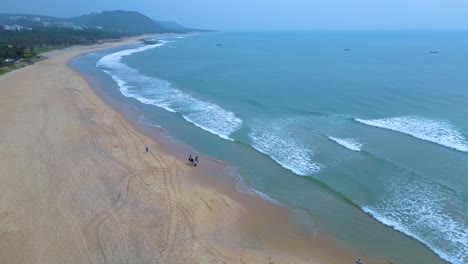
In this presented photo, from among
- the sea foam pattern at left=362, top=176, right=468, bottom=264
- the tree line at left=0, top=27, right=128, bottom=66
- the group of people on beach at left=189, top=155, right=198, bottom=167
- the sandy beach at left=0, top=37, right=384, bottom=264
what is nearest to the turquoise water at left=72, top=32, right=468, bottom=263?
the sea foam pattern at left=362, top=176, right=468, bottom=264

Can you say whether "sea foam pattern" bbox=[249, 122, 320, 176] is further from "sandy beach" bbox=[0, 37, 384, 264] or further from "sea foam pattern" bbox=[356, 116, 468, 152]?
"sea foam pattern" bbox=[356, 116, 468, 152]

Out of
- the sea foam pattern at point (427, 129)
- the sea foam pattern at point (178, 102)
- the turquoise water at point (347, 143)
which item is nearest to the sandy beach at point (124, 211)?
the turquoise water at point (347, 143)

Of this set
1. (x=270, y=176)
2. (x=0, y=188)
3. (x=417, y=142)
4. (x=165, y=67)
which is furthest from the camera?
(x=165, y=67)

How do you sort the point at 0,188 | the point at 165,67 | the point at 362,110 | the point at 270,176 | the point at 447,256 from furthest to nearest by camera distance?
1. the point at 165,67
2. the point at 362,110
3. the point at 270,176
4. the point at 0,188
5. the point at 447,256

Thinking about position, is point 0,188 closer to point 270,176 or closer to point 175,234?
point 175,234

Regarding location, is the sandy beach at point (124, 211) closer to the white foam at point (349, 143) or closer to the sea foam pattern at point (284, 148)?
the sea foam pattern at point (284, 148)

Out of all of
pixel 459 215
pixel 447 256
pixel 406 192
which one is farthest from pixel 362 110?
pixel 447 256

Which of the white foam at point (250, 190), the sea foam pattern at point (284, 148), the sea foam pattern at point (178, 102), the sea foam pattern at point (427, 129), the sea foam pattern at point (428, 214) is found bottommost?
the sea foam pattern at point (428, 214)
